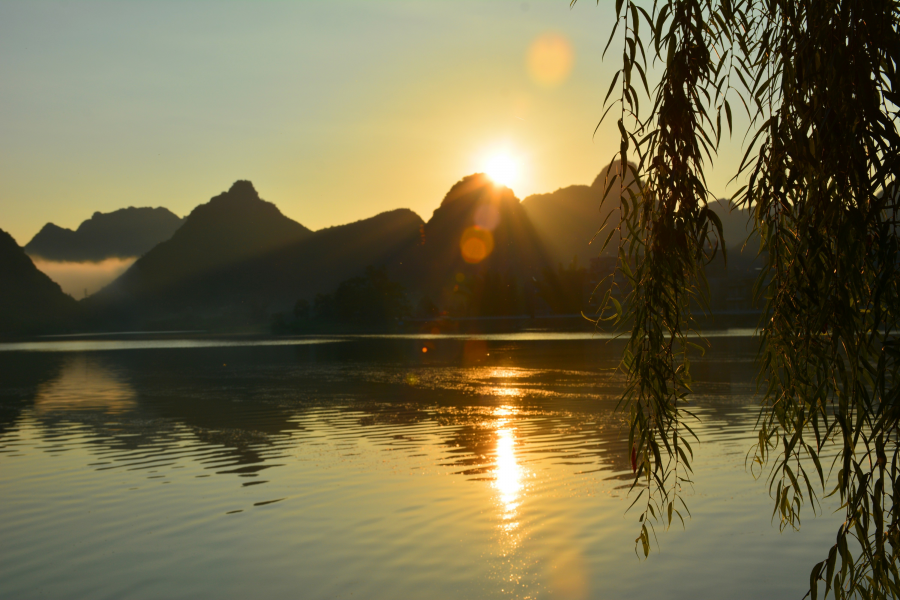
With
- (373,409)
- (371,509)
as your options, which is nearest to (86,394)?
(373,409)

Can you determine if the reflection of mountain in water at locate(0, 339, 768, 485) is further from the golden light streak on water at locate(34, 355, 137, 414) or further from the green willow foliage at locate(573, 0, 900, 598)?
the green willow foliage at locate(573, 0, 900, 598)

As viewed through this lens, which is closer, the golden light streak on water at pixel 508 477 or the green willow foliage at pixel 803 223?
the green willow foliage at pixel 803 223

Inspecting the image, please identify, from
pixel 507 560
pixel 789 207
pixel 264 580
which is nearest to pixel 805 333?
pixel 789 207

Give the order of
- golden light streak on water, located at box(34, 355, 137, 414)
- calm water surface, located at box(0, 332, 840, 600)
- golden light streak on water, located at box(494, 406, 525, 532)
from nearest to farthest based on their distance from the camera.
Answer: calm water surface, located at box(0, 332, 840, 600), golden light streak on water, located at box(494, 406, 525, 532), golden light streak on water, located at box(34, 355, 137, 414)

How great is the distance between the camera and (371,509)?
1480 cm

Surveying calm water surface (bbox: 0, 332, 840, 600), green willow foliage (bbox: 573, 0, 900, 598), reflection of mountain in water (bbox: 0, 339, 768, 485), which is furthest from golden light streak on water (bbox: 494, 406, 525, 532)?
green willow foliage (bbox: 573, 0, 900, 598)

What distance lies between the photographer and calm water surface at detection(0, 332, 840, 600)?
11.0 metres

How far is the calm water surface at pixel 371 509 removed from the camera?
11039 millimetres

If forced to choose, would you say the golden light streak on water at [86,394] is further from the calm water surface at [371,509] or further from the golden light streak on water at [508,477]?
the golden light streak on water at [508,477]

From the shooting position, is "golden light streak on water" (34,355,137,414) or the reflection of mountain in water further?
"golden light streak on water" (34,355,137,414)

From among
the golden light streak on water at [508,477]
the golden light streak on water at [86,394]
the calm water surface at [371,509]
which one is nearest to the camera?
the calm water surface at [371,509]

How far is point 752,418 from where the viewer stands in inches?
1012

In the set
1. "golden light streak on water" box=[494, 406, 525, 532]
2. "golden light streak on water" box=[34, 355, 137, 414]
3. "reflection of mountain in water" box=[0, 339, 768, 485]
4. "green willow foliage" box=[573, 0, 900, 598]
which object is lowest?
"golden light streak on water" box=[494, 406, 525, 532]

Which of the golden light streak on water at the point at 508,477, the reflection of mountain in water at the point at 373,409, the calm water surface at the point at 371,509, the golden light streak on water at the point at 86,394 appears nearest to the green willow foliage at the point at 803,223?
the calm water surface at the point at 371,509
